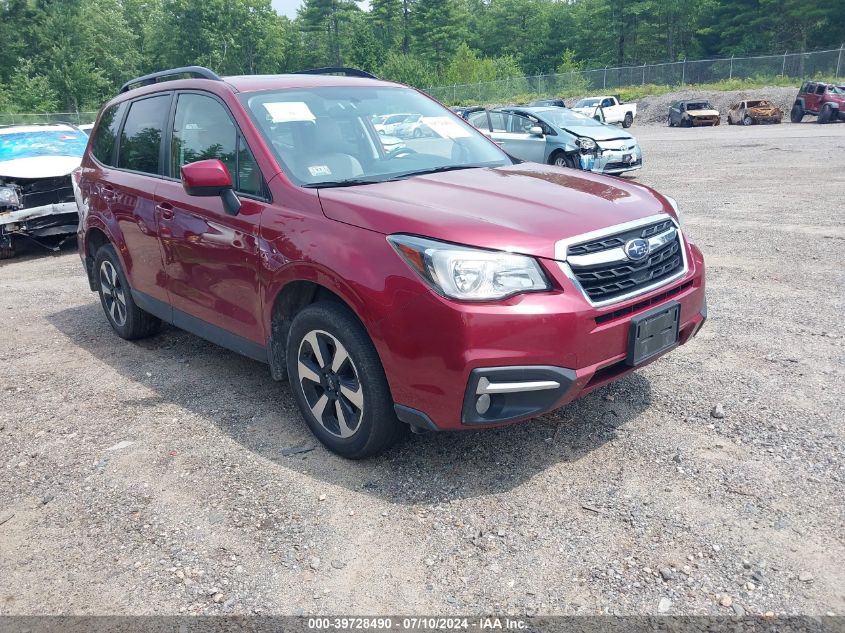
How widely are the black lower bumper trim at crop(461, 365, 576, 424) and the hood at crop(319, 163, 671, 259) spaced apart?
51 centimetres

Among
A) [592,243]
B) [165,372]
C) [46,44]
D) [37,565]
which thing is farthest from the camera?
[46,44]

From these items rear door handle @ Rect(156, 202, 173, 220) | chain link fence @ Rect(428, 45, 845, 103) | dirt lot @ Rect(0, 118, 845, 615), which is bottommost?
dirt lot @ Rect(0, 118, 845, 615)

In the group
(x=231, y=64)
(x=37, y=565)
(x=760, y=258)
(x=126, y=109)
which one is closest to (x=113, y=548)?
(x=37, y=565)

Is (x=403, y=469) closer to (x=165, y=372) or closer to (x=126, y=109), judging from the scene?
(x=165, y=372)

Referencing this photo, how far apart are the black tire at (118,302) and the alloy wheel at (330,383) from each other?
7.74 feet

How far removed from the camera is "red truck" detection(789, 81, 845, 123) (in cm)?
2888

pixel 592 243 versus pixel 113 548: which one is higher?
pixel 592 243

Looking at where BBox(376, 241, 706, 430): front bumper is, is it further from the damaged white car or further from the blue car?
the blue car

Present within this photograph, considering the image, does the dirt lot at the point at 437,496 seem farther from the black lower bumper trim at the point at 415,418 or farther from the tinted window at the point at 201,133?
the tinted window at the point at 201,133

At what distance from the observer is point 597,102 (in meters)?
36.5

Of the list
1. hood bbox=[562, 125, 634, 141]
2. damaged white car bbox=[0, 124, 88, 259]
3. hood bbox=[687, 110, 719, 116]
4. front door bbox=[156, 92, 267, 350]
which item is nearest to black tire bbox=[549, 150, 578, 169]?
hood bbox=[562, 125, 634, 141]

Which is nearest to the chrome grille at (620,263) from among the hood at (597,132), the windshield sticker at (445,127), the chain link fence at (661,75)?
the windshield sticker at (445,127)

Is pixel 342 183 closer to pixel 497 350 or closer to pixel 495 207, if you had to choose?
pixel 495 207

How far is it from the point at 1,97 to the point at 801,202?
Result: 6118cm
